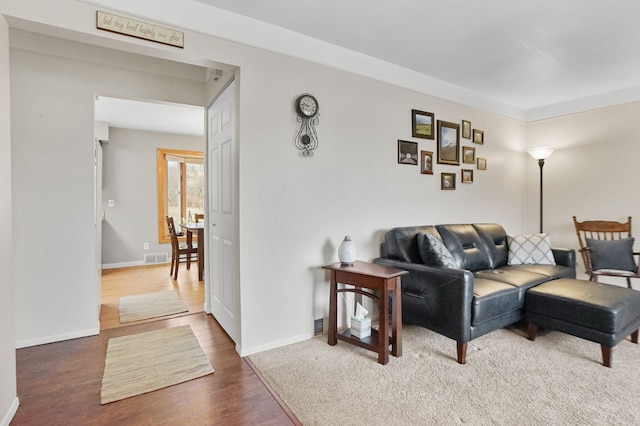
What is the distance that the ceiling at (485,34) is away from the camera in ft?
7.40

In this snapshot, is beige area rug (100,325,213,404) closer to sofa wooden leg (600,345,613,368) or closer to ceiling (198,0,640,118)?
ceiling (198,0,640,118)

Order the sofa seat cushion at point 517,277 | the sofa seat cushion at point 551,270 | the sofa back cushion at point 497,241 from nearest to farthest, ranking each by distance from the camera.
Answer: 1. the sofa seat cushion at point 517,277
2. the sofa seat cushion at point 551,270
3. the sofa back cushion at point 497,241

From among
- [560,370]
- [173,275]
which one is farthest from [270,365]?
[173,275]

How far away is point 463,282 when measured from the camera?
2.25 m

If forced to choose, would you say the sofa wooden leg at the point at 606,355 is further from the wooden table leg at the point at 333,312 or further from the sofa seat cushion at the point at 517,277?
→ the wooden table leg at the point at 333,312

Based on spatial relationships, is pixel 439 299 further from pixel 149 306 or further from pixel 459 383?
pixel 149 306

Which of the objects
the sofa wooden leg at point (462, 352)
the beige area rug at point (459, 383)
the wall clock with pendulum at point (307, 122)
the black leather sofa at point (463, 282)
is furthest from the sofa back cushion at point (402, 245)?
the wall clock with pendulum at point (307, 122)

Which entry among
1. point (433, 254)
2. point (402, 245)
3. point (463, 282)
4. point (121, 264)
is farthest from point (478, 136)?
point (121, 264)

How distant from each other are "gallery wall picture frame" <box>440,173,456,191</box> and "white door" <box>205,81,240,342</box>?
2405mm

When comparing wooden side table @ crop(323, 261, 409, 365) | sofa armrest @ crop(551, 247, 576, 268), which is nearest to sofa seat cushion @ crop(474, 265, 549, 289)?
sofa armrest @ crop(551, 247, 576, 268)

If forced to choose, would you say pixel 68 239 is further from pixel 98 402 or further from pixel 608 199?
pixel 608 199

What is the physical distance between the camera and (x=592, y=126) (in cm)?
410

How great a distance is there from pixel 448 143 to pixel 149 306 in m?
3.88

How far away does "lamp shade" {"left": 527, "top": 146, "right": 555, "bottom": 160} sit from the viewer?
426cm
